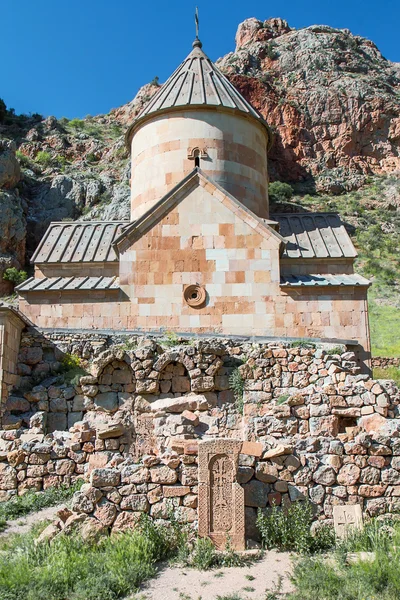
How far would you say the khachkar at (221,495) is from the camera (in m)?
4.60

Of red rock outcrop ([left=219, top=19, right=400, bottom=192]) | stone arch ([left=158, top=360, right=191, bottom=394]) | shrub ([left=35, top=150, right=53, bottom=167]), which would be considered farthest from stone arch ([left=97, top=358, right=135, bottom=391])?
shrub ([left=35, top=150, right=53, bottom=167])

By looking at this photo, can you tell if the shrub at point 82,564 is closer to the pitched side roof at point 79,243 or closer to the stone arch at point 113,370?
the stone arch at point 113,370

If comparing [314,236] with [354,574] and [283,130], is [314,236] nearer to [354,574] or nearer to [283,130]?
[354,574]

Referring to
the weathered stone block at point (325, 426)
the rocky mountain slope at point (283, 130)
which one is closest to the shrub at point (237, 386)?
the weathered stone block at point (325, 426)

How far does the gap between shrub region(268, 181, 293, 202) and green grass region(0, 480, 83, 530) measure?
82.6 feet

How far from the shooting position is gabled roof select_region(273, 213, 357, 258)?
9.98 m

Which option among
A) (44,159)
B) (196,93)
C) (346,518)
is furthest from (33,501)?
(44,159)

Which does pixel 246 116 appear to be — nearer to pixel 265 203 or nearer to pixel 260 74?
pixel 265 203

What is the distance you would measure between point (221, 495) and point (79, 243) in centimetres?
696

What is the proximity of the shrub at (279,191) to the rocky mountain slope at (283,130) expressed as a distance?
92.7 inches

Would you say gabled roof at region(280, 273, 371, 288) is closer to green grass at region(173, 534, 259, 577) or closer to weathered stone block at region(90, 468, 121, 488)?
weathered stone block at region(90, 468, 121, 488)

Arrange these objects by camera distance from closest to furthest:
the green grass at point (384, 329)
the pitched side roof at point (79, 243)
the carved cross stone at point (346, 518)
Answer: the carved cross stone at point (346, 518) < the pitched side roof at point (79, 243) < the green grass at point (384, 329)

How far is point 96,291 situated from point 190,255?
1572 millimetres

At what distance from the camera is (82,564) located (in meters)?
4.14
